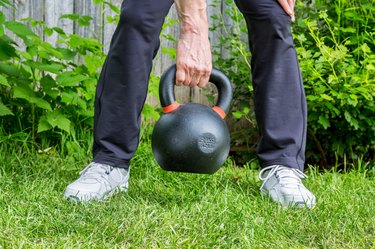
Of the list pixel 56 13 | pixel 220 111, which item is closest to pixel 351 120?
pixel 220 111

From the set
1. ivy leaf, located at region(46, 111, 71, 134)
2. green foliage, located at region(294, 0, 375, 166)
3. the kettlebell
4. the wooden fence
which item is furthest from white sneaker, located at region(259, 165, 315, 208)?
the wooden fence

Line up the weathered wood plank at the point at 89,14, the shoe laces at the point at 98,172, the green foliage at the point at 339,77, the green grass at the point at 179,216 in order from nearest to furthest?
the green grass at the point at 179,216 < the shoe laces at the point at 98,172 < the green foliage at the point at 339,77 < the weathered wood plank at the point at 89,14

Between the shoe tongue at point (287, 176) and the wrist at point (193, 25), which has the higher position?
the wrist at point (193, 25)

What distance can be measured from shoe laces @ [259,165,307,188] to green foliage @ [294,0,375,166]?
1.13 meters

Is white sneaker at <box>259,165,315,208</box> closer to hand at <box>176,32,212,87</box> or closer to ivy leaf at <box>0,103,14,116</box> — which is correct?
hand at <box>176,32,212,87</box>

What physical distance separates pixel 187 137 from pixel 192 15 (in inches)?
19.4

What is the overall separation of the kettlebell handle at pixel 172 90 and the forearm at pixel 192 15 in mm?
167

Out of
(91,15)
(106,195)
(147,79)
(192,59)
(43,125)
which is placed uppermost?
(192,59)

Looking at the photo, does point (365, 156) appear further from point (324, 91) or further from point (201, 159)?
point (201, 159)

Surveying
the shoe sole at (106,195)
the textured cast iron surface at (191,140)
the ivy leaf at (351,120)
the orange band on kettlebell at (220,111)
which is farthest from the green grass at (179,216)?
the ivy leaf at (351,120)

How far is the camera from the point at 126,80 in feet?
10.1

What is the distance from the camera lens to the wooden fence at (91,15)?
4.71m

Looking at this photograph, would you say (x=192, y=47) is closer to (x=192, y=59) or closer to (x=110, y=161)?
(x=192, y=59)

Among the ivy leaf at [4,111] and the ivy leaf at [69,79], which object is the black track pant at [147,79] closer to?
the ivy leaf at [4,111]
